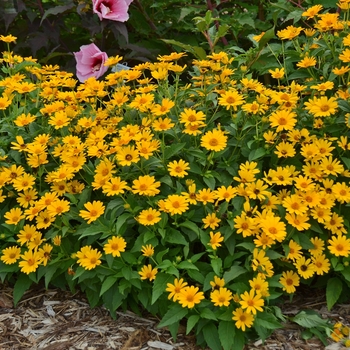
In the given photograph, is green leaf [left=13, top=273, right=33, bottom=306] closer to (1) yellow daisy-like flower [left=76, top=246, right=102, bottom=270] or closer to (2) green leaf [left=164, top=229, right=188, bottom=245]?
(1) yellow daisy-like flower [left=76, top=246, right=102, bottom=270]

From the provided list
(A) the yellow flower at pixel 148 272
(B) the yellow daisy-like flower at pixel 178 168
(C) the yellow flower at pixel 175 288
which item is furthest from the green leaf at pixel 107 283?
(B) the yellow daisy-like flower at pixel 178 168

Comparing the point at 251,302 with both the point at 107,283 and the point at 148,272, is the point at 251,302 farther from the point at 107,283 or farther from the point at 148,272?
the point at 107,283

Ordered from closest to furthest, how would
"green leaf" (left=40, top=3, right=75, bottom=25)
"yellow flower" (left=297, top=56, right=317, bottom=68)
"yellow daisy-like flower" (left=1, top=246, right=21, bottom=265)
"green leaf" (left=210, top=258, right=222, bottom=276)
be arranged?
1. "green leaf" (left=210, top=258, right=222, bottom=276)
2. "yellow daisy-like flower" (left=1, top=246, right=21, bottom=265)
3. "yellow flower" (left=297, top=56, right=317, bottom=68)
4. "green leaf" (left=40, top=3, right=75, bottom=25)

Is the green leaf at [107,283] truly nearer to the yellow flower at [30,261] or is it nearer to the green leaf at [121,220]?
the green leaf at [121,220]

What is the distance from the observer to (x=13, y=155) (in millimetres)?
2371

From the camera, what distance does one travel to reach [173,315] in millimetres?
1900

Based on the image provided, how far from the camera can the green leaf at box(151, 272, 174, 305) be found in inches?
74.8

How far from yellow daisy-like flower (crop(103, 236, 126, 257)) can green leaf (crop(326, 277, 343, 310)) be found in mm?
764

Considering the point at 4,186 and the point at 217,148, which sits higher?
the point at 217,148

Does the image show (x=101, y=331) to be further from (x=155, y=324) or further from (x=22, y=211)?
(x=22, y=211)

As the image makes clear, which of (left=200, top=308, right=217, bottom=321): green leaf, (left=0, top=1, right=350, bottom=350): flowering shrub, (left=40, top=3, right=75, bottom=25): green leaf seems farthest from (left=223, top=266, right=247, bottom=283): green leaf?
(left=40, top=3, right=75, bottom=25): green leaf

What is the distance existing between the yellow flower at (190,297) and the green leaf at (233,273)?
11 centimetres

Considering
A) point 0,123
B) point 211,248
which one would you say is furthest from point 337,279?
point 0,123

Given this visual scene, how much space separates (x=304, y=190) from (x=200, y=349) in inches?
26.3
